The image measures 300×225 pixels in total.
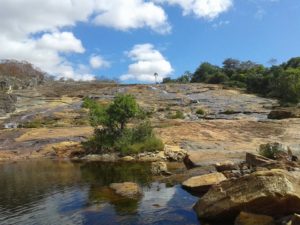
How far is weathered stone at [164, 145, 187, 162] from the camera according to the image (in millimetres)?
42906

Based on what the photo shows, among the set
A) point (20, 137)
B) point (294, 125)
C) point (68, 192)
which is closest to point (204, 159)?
point (68, 192)

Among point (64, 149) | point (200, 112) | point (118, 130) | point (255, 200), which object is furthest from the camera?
point (200, 112)

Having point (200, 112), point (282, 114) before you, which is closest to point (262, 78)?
point (200, 112)

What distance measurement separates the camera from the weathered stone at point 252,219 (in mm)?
16422

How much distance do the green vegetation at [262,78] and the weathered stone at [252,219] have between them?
70.6 meters

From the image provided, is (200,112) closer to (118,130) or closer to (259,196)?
(118,130)

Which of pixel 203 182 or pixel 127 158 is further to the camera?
pixel 127 158

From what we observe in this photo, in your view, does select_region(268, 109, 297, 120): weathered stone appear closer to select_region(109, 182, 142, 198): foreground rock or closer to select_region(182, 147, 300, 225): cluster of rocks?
select_region(109, 182, 142, 198): foreground rock

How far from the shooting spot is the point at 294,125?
181 ft

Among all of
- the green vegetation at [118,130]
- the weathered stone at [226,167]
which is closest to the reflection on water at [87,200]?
the weathered stone at [226,167]

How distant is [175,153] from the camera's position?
44000 mm

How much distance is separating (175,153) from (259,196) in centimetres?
2739

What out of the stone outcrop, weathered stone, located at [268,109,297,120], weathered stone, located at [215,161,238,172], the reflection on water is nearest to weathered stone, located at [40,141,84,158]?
the reflection on water

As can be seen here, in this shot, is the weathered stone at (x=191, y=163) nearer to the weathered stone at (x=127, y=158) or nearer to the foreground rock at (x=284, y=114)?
the weathered stone at (x=127, y=158)
